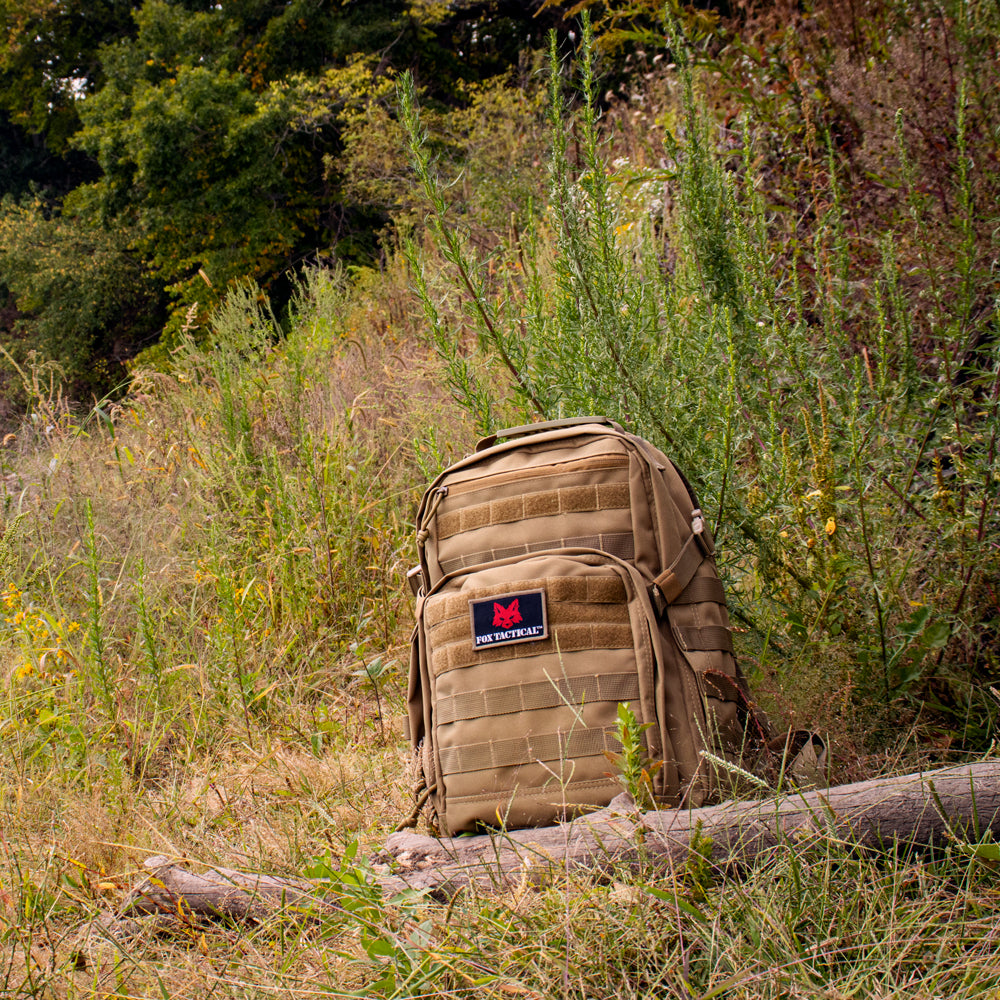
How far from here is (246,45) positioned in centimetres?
1519

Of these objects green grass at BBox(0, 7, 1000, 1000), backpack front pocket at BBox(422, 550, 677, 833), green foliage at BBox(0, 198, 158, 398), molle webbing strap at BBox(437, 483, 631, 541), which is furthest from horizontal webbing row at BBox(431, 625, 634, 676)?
green foliage at BBox(0, 198, 158, 398)

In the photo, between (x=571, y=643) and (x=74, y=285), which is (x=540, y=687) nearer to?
(x=571, y=643)

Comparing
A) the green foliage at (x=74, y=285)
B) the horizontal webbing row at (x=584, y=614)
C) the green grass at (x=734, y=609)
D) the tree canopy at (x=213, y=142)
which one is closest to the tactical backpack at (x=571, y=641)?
the horizontal webbing row at (x=584, y=614)

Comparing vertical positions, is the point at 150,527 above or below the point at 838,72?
below

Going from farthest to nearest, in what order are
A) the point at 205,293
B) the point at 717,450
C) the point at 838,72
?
the point at 205,293 → the point at 838,72 → the point at 717,450

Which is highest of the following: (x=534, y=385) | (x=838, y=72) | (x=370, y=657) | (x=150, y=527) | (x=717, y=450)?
(x=838, y=72)

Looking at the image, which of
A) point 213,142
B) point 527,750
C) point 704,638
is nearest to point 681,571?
point 704,638

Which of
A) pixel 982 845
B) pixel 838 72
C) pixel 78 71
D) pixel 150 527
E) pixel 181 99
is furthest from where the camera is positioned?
pixel 78 71

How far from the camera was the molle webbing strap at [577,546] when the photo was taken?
5.74ft

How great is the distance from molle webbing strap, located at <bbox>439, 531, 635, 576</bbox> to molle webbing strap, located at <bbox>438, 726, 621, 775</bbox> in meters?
0.37

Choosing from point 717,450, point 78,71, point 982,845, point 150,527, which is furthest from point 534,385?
point 78,71

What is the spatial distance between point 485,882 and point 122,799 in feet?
3.87

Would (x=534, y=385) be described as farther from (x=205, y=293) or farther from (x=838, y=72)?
(x=205, y=293)

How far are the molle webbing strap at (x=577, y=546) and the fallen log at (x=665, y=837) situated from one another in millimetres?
496
